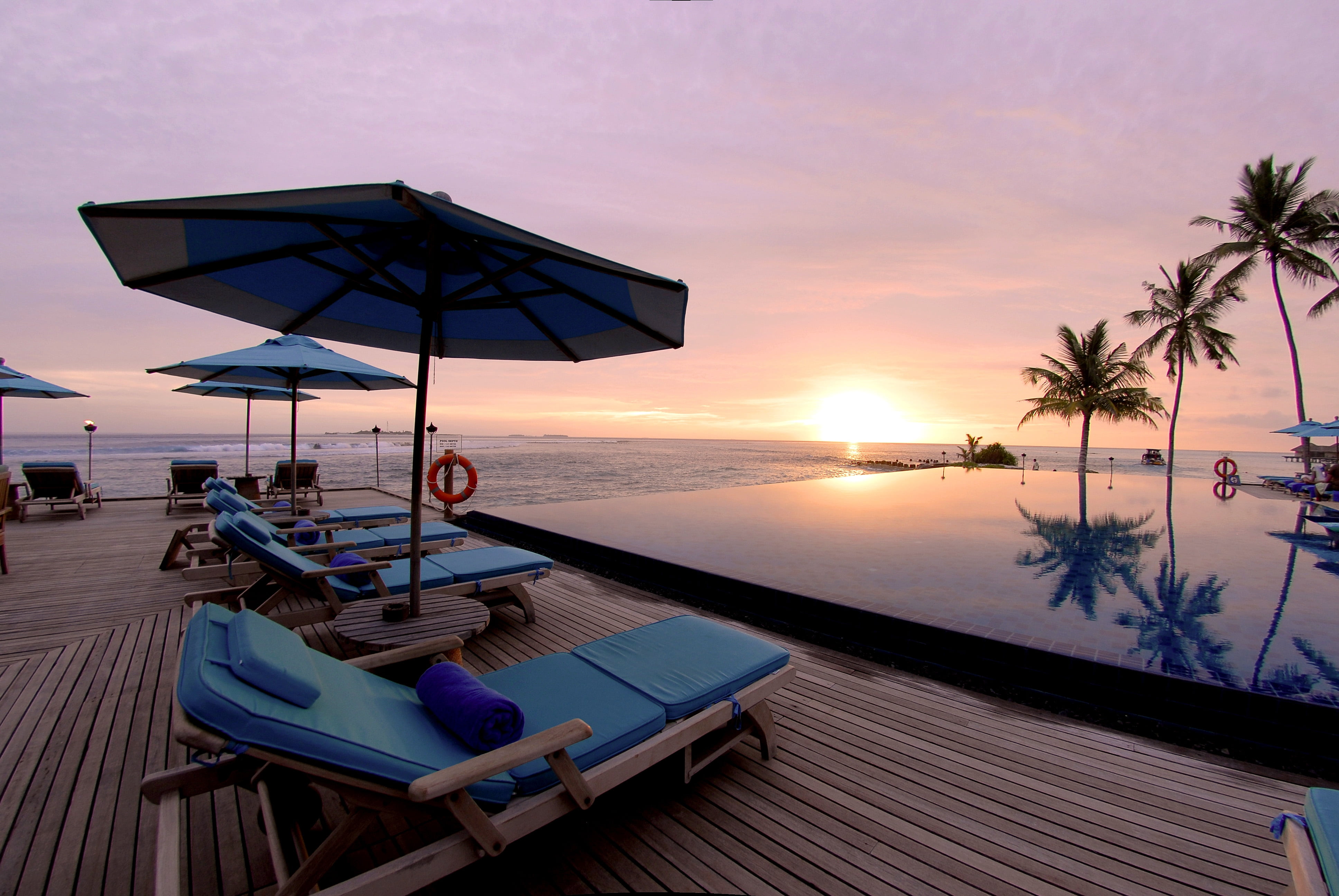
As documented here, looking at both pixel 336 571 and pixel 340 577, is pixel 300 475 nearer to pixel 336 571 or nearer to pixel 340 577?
pixel 340 577

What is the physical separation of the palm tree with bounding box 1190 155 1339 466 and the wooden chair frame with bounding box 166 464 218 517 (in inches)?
958

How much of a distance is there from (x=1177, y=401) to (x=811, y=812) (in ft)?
78.7

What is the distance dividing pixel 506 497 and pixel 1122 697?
1277cm

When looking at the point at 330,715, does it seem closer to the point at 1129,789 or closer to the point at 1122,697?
the point at 1129,789

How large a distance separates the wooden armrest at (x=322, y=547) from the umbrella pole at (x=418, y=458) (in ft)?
4.61

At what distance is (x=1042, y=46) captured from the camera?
24.9ft

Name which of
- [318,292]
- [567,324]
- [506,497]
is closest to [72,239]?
[506,497]

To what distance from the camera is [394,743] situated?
1215mm

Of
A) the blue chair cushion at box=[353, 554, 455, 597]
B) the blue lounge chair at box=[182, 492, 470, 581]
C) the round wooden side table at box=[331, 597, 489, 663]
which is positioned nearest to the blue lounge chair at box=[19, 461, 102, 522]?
the blue lounge chair at box=[182, 492, 470, 581]

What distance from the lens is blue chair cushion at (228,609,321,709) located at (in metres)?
1.11

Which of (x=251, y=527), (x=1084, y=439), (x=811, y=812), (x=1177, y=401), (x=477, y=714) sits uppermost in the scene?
(x=1177, y=401)

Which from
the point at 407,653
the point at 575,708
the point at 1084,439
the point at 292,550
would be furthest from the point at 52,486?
the point at 1084,439

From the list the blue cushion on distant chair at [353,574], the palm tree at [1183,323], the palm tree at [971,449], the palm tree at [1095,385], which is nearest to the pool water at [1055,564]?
the blue cushion on distant chair at [353,574]

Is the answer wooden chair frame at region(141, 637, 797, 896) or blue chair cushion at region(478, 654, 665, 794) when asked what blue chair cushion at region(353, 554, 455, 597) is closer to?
blue chair cushion at region(478, 654, 665, 794)
